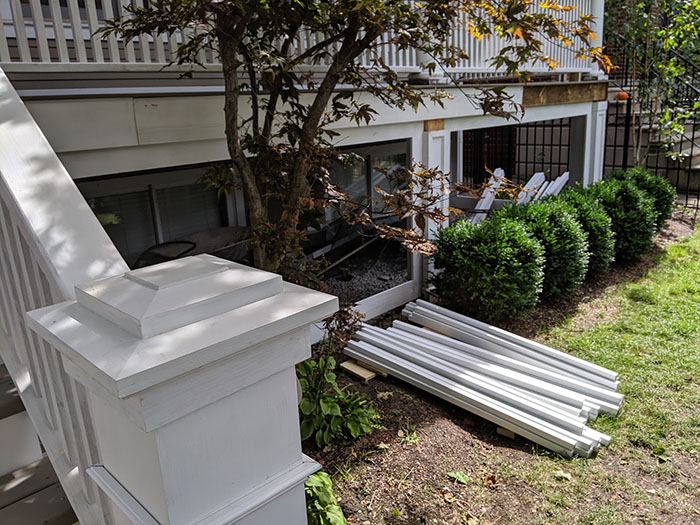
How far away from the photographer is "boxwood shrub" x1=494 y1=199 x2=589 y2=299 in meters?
5.07

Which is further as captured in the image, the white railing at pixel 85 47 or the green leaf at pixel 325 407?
the green leaf at pixel 325 407

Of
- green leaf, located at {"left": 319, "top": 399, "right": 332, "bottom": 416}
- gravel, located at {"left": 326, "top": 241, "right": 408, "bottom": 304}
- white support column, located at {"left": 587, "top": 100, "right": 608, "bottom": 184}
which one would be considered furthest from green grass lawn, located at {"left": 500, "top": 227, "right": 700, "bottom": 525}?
white support column, located at {"left": 587, "top": 100, "right": 608, "bottom": 184}

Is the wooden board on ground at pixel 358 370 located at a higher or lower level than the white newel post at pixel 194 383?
lower

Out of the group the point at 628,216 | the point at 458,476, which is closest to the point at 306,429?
the point at 458,476

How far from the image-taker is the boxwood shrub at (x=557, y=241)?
5.07 meters

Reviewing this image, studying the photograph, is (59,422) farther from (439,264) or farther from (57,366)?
(439,264)

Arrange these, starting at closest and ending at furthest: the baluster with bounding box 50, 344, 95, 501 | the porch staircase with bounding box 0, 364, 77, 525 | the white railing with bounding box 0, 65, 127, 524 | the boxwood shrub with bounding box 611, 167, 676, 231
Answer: the white railing with bounding box 0, 65, 127, 524 → the baluster with bounding box 50, 344, 95, 501 → the porch staircase with bounding box 0, 364, 77, 525 → the boxwood shrub with bounding box 611, 167, 676, 231

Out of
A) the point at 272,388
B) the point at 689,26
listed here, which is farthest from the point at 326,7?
the point at 689,26

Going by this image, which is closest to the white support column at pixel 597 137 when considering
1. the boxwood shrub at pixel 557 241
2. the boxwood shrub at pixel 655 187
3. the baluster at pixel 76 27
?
the boxwood shrub at pixel 655 187

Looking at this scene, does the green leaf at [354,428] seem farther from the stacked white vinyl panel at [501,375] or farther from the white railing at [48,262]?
the white railing at [48,262]

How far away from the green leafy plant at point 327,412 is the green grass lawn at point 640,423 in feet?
2.68

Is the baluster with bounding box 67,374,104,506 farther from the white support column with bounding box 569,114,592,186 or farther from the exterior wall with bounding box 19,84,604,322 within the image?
the white support column with bounding box 569,114,592,186

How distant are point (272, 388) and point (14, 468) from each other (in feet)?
5.70

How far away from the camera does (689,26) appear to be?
320 inches
